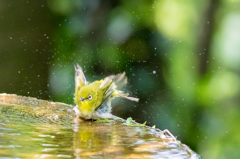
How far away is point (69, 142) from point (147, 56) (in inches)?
103

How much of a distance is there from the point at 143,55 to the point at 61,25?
1.28 meters

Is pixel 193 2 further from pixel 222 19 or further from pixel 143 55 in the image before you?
pixel 143 55

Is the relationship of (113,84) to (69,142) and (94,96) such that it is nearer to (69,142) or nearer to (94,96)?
(94,96)

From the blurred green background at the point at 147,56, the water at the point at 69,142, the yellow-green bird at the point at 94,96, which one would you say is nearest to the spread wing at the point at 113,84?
the yellow-green bird at the point at 94,96

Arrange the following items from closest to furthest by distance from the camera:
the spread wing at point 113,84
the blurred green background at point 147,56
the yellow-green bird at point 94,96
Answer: the yellow-green bird at point 94,96 < the spread wing at point 113,84 < the blurred green background at point 147,56

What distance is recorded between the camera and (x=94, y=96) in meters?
1.88

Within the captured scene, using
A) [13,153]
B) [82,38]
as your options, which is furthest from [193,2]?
[13,153]

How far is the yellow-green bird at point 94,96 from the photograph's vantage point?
1.83 metres

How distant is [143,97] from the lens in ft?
11.3

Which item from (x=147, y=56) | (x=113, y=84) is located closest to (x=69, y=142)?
(x=113, y=84)

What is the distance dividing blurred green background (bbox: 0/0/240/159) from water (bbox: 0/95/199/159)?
188 cm

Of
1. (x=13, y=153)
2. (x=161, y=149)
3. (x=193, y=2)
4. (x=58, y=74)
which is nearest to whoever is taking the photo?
(x=13, y=153)

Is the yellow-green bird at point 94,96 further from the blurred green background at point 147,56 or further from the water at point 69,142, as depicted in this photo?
the blurred green background at point 147,56

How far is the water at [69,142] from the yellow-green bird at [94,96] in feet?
0.85
